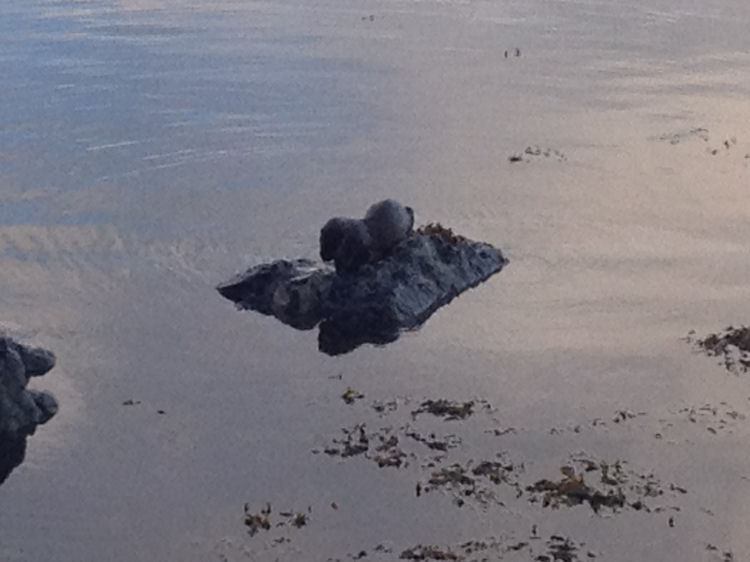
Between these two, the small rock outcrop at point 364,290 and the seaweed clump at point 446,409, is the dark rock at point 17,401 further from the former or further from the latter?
the seaweed clump at point 446,409

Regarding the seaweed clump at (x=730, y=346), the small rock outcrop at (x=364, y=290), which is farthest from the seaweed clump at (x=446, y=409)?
the seaweed clump at (x=730, y=346)

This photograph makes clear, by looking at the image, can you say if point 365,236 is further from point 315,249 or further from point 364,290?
point 315,249

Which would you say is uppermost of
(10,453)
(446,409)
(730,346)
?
(730,346)

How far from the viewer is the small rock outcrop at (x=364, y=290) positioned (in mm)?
16672

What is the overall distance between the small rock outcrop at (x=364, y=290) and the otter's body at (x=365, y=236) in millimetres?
123

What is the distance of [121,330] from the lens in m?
16.8

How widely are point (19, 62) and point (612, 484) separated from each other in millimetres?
22142

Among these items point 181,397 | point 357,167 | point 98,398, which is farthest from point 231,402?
point 357,167

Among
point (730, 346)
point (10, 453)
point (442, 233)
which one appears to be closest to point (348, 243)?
point (442, 233)

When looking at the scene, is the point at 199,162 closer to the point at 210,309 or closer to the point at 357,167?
the point at 357,167

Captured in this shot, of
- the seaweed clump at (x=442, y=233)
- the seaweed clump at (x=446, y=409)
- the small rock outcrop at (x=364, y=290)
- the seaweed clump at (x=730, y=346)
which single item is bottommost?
the seaweed clump at (x=446, y=409)

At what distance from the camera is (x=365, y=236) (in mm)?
17234

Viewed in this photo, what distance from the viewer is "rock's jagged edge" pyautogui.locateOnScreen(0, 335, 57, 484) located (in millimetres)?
13891

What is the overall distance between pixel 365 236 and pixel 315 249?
2067 millimetres
